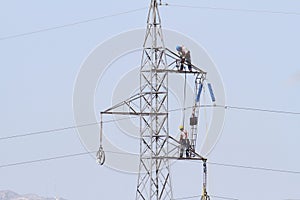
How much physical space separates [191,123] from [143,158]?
3.77 metres

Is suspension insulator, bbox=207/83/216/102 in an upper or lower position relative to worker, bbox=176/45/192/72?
lower

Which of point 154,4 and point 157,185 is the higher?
point 154,4

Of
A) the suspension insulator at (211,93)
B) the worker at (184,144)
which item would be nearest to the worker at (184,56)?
the suspension insulator at (211,93)

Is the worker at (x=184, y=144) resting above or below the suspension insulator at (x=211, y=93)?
below

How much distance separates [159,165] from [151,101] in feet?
13.1

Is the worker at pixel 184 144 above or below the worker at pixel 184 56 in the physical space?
below

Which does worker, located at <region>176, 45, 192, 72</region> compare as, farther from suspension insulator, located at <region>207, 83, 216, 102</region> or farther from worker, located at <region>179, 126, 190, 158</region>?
worker, located at <region>179, 126, 190, 158</region>

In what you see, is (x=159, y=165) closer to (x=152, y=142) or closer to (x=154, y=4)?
(x=152, y=142)

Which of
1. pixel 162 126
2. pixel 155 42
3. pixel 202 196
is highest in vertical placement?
pixel 155 42

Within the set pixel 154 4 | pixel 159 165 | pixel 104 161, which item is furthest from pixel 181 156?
pixel 154 4

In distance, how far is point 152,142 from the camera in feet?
200

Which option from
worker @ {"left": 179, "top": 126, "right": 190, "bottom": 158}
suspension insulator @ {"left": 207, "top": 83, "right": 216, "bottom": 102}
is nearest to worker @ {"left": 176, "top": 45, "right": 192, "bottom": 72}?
suspension insulator @ {"left": 207, "top": 83, "right": 216, "bottom": 102}

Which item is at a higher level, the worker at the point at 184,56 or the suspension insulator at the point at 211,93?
the worker at the point at 184,56

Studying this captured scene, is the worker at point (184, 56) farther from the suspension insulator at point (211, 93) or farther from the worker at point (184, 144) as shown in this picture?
the worker at point (184, 144)
